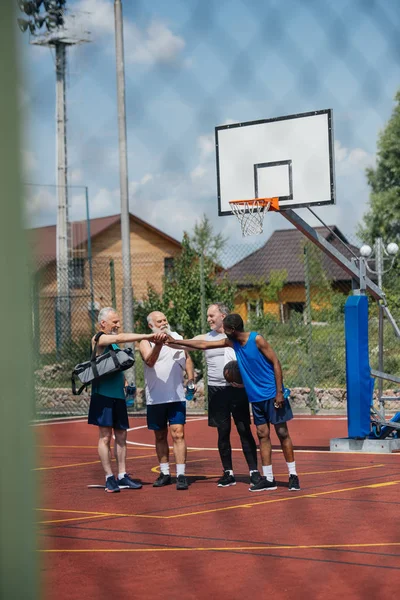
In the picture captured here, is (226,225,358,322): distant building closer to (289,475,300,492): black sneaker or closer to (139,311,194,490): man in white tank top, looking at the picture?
(139,311,194,490): man in white tank top

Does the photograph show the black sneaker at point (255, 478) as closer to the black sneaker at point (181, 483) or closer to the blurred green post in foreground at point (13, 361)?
the black sneaker at point (181, 483)

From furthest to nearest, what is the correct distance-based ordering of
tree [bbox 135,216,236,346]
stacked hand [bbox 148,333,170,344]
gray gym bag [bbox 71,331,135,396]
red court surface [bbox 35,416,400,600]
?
tree [bbox 135,216,236,346] < gray gym bag [bbox 71,331,135,396] < stacked hand [bbox 148,333,170,344] < red court surface [bbox 35,416,400,600]

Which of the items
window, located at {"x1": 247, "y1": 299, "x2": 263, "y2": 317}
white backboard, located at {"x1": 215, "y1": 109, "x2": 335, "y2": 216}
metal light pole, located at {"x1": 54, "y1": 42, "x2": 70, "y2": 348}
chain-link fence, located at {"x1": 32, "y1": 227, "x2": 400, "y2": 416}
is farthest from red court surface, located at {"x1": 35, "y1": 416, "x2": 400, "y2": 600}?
window, located at {"x1": 247, "y1": 299, "x2": 263, "y2": 317}

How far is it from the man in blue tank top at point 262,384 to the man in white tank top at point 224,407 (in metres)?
0.32

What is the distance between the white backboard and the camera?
1072cm

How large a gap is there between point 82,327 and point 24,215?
16228 millimetres

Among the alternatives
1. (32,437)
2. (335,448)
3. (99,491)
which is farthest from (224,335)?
(32,437)

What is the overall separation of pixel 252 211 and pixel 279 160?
66 centimetres

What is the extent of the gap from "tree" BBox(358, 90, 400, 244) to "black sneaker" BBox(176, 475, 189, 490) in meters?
7.23

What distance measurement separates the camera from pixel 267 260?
23438mm

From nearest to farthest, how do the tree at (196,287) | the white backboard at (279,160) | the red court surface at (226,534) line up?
the red court surface at (226,534) < the white backboard at (279,160) < the tree at (196,287)

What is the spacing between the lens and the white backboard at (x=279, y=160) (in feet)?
35.2

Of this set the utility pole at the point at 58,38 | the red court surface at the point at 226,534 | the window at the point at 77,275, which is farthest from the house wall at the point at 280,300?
the utility pole at the point at 58,38

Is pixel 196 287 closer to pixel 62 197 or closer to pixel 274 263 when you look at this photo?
pixel 274 263
